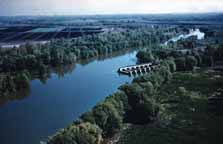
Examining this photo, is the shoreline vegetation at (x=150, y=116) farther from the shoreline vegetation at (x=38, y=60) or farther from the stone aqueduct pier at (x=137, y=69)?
the shoreline vegetation at (x=38, y=60)

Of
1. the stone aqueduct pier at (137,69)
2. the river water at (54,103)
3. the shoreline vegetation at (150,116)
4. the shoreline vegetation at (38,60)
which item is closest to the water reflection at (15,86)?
the shoreline vegetation at (38,60)

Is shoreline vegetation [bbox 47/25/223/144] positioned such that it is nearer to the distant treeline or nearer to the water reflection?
the water reflection

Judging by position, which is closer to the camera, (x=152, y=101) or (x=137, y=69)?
(x=152, y=101)

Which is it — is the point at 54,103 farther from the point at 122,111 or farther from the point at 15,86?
the point at 122,111

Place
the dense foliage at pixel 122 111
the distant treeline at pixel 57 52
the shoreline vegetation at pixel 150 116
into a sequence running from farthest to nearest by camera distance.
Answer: the distant treeline at pixel 57 52 < the dense foliage at pixel 122 111 < the shoreline vegetation at pixel 150 116

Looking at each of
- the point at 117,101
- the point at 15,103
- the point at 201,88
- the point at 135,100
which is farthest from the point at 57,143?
the point at 201,88

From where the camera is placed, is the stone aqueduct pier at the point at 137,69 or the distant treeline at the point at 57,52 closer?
the stone aqueduct pier at the point at 137,69

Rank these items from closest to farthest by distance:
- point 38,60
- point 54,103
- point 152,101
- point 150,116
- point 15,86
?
1. point 150,116
2. point 152,101
3. point 54,103
4. point 15,86
5. point 38,60

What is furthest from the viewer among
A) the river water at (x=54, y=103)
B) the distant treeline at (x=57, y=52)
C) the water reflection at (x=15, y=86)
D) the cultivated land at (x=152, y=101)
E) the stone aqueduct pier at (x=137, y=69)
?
the distant treeline at (x=57, y=52)

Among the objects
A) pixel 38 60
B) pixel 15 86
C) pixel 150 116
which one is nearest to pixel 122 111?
pixel 150 116

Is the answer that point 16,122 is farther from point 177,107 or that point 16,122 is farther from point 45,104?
point 177,107
